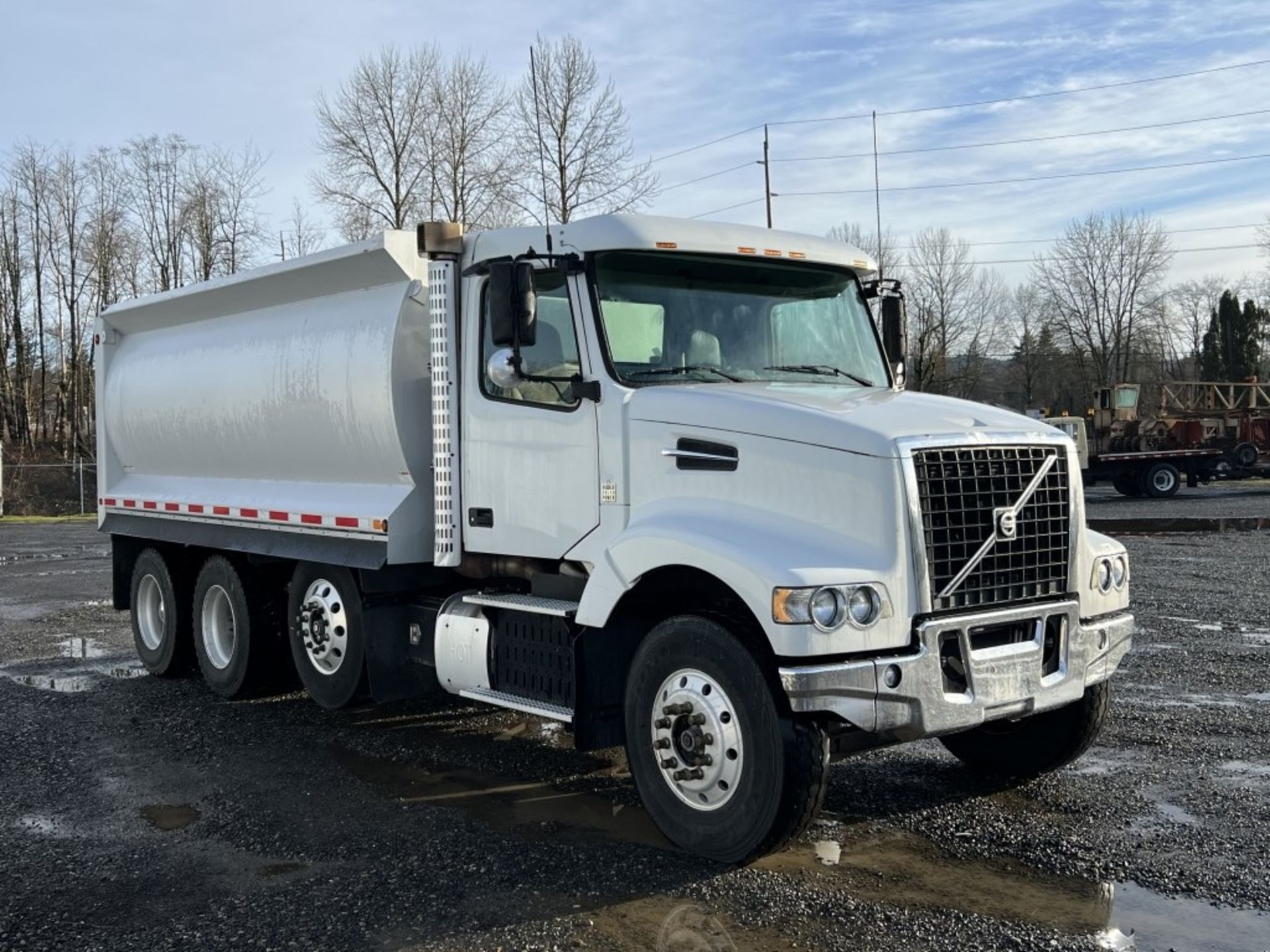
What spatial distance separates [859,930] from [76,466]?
37.7 metres

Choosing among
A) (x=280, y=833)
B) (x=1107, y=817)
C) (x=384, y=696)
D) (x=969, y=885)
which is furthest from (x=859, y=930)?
(x=384, y=696)

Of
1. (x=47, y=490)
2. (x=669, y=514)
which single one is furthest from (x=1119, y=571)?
(x=47, y=490)

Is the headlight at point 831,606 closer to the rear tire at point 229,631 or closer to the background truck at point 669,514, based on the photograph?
the background truck at point 669,514

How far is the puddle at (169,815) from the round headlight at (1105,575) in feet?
15.2

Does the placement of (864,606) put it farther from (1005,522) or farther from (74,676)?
(74,676)

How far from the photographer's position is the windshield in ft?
19.6

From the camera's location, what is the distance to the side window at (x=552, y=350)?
19.9 ft

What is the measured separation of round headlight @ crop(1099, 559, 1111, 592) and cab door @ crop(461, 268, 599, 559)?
8.08ft

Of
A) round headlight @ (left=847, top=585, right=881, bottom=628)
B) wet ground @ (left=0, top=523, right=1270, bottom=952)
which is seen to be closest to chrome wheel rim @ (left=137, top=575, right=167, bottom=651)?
wet ground @ (left=0, top=523, right=1270, bottom=952)

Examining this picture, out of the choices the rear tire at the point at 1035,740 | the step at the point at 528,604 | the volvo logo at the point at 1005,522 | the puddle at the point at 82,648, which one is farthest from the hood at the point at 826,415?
the puddle at the point at 82,648

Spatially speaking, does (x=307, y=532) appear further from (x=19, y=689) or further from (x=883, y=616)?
(x=883, y=616)

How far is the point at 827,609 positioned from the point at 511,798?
240 centimetres

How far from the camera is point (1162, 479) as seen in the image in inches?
1236

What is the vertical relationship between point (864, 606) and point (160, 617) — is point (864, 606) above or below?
above
